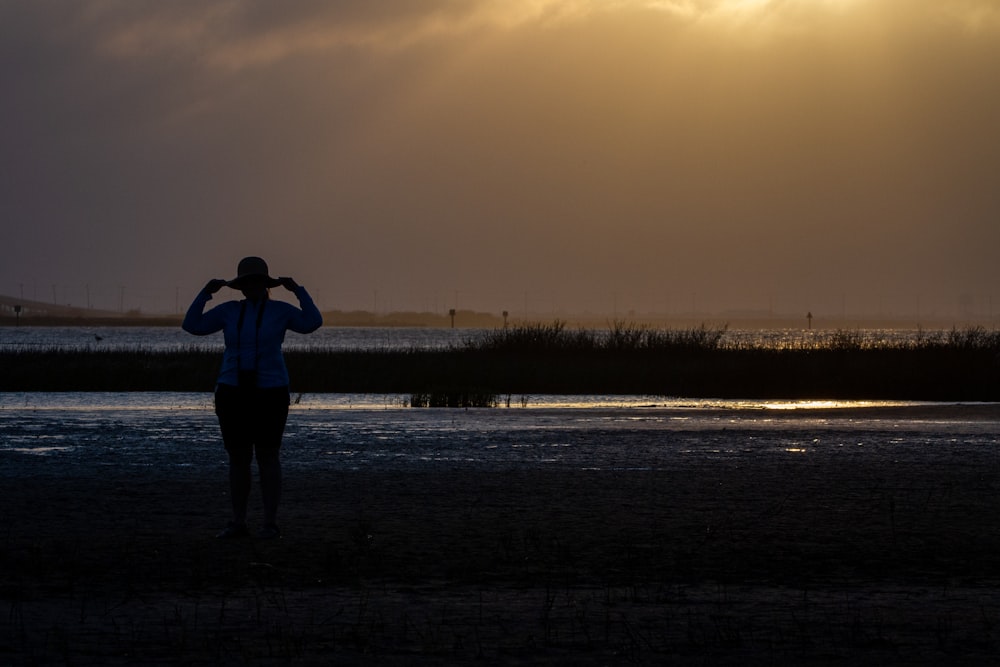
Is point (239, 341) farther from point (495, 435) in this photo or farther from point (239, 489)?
point (495, 435)

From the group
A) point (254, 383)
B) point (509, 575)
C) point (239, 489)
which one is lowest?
point (509, 575)

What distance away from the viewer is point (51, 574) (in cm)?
870

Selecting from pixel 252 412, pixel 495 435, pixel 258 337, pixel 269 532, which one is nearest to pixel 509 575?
pixel 269 532

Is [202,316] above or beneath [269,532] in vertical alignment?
above

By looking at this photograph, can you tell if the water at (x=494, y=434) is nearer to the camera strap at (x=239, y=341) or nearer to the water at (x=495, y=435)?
the water at (x=495, y=435)

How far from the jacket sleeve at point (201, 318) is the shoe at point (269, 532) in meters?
1.52

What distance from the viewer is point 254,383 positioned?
1037cm

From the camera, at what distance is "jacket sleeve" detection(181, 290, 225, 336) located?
35.0 ft

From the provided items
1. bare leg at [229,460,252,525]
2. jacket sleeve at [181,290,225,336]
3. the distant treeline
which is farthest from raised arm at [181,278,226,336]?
the distant treeline

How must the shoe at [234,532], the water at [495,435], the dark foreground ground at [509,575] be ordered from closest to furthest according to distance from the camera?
1. the dark foreground ground at [509,575]
2. the shoe at [234,532]
3. the water at [495,435]

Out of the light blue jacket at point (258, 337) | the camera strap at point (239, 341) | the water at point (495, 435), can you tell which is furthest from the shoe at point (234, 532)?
the water at point (495, 435)

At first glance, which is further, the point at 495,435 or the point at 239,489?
the point at 495,435

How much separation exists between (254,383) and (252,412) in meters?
0.22

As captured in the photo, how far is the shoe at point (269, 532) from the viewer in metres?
10.3
